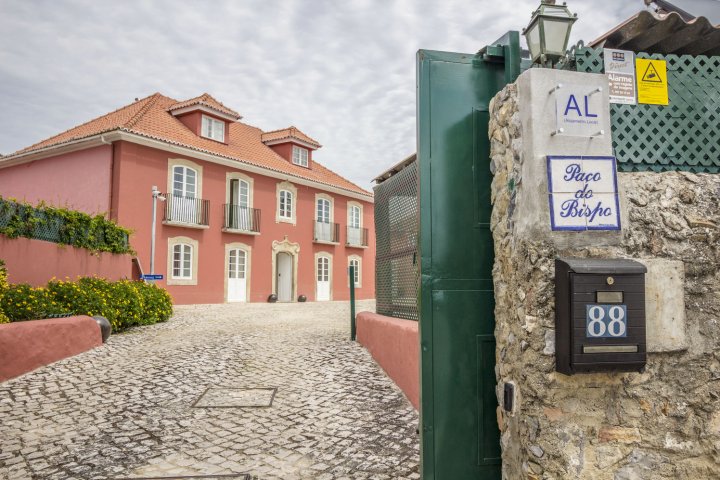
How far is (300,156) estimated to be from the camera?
24062 mm

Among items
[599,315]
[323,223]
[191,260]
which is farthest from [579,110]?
[323,223]

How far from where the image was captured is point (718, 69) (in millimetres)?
3201

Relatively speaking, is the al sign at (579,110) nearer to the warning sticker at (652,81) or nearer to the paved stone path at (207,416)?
the warning sticker at (652,81)

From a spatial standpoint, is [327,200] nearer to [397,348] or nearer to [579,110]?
[397,348]

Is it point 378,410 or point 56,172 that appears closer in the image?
point 378,410

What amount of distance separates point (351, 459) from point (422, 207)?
2145mm

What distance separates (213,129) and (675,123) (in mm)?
18422

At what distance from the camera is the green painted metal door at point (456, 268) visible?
2.96 metres

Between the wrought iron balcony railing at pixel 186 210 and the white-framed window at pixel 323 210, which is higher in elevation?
the white-framed window at pixel 323 210

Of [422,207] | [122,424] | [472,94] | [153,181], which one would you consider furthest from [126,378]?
[153,181]

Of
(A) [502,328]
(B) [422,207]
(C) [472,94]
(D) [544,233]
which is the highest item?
(C) [472,94]

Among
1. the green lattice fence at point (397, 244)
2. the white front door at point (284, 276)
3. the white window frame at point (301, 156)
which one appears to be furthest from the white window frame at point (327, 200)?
the green lattice fence at point (397, 244)

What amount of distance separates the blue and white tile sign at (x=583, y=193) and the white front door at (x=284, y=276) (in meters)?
19.9

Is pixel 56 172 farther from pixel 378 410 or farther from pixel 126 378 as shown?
pixel 378 410
